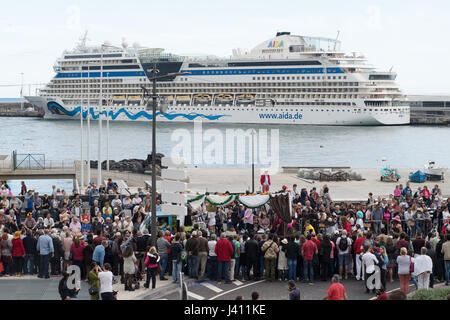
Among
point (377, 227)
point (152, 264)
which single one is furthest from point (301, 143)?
point (152, 264)

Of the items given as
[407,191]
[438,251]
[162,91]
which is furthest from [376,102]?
[438,251]

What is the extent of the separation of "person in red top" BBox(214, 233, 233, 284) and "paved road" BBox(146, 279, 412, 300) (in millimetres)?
191

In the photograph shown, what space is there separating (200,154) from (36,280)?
139ft

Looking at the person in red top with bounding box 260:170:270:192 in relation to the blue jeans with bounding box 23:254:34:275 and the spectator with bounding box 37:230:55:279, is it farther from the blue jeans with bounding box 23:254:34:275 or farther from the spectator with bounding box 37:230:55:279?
the blue jeans with bounding box 23:254:34:275

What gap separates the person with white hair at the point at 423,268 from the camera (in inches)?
448

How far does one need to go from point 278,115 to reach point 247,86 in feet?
25.9

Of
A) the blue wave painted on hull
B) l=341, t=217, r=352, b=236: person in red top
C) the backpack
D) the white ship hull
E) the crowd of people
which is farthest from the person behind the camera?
the blue wave painted on hull

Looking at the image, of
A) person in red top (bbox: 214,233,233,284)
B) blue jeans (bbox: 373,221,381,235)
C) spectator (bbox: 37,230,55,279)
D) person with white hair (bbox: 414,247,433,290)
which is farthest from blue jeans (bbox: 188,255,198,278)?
blue jeans (bbox: 373,221,381,235)

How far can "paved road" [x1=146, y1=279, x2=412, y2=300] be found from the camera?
447 inches

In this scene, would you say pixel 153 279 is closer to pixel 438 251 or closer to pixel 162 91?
pixel 438 251

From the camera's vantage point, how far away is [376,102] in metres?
88.1

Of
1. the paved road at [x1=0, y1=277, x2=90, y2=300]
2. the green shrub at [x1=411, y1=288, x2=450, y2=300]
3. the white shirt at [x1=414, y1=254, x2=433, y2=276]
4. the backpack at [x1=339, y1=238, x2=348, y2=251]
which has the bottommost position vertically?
the paved road at [x1=0, y1=277, x2=90, y2=300]

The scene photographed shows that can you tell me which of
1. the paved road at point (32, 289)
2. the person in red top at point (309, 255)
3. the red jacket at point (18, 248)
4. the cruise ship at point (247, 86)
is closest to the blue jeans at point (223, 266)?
the person in red top at point (309, 255)
